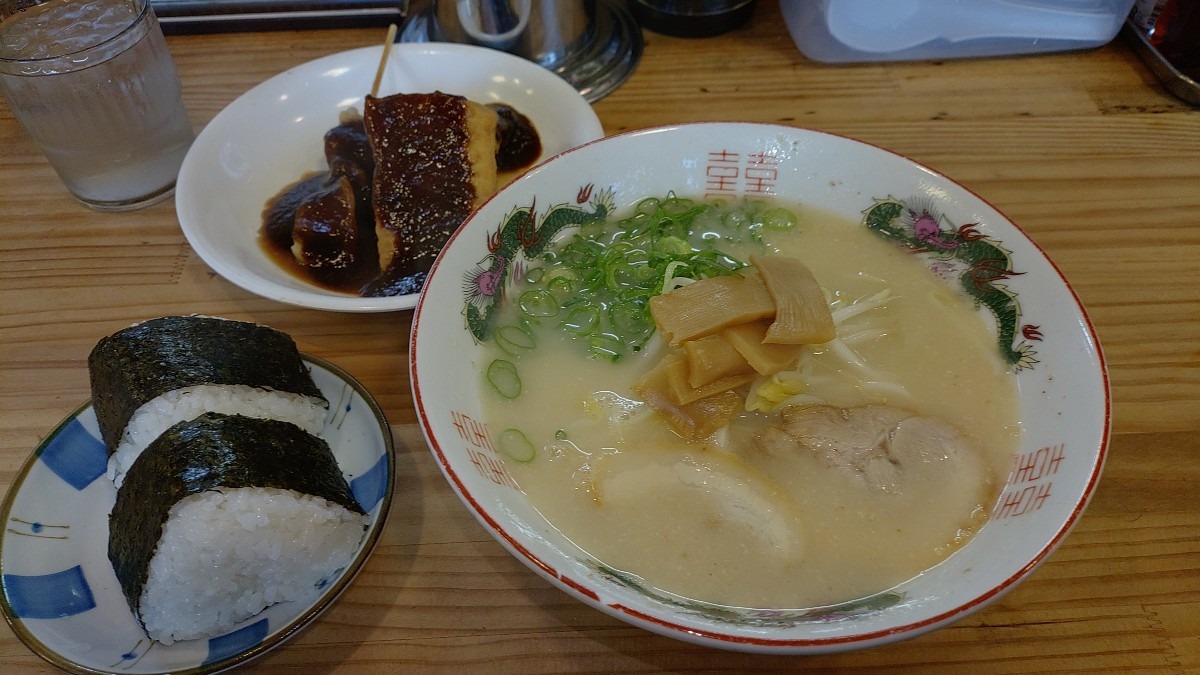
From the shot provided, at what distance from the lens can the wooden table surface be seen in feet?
3.80

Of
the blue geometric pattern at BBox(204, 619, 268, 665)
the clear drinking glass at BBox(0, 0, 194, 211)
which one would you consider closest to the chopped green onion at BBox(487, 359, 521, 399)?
the blue geometric pattern at BBox(204, 619, 268, 665)

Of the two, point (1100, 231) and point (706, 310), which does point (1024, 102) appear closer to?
point (1100, 231)

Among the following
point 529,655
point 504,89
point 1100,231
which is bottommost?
point 529,655

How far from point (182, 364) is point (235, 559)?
378 millimetres

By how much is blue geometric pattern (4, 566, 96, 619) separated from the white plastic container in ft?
7.44

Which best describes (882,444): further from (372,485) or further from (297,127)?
(297,127)

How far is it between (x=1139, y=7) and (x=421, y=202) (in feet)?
7.40

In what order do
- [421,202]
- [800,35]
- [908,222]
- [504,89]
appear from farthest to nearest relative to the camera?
[800,35], [504,89], [421,202], [908,222]

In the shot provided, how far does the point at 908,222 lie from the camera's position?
58.7 inches

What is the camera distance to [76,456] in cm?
130

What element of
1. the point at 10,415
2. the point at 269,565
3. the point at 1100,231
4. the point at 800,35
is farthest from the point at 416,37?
the point at 1100,231

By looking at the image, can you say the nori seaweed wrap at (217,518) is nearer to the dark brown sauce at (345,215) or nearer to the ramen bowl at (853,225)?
the ramen bowl at (853,225)

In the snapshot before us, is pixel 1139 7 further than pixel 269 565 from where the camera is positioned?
Yes

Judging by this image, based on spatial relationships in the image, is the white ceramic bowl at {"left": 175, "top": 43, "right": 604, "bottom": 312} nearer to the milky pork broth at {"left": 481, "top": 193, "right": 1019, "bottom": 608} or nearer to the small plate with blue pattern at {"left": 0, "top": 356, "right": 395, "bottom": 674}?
the small plate with blue pattern at {"left": 0, "top": 356, "right": 395, "bottom": 674}
